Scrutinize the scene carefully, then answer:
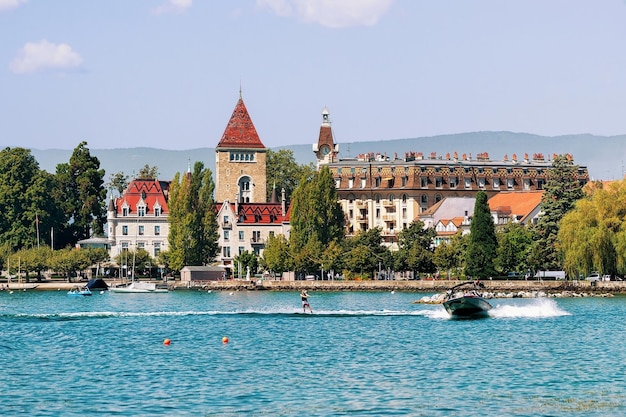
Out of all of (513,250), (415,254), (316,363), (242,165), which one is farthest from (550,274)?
(316,363)

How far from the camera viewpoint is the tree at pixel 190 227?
128 m

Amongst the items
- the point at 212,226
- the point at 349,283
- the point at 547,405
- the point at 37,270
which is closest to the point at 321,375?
the point at 547,405

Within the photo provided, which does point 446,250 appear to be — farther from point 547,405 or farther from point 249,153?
point 547,405

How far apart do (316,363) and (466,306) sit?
22390 mm

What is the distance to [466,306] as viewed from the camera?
69125 millimetres

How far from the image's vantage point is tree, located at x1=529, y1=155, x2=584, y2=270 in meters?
112

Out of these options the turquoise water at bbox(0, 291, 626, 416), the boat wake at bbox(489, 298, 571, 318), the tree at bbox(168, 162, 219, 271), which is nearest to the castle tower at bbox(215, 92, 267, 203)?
the tree at bbox(168, 162, 219, 271)

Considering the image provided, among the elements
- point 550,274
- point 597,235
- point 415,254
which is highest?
point 597,235

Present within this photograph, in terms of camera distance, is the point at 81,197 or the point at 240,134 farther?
the point at 240,134

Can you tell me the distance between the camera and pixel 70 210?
15388 cm

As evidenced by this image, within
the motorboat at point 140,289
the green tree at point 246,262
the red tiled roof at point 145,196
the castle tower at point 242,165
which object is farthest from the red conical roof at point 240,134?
the motorboat at point 140,289

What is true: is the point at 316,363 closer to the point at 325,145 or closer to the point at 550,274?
the point at 550,274

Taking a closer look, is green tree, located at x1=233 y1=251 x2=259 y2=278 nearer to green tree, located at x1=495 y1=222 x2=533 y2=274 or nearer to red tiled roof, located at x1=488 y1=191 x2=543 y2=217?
red tiled roof, located at x1=488 y1=191 x2=543 y2=217

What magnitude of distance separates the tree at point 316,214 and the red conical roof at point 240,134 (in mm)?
30007
